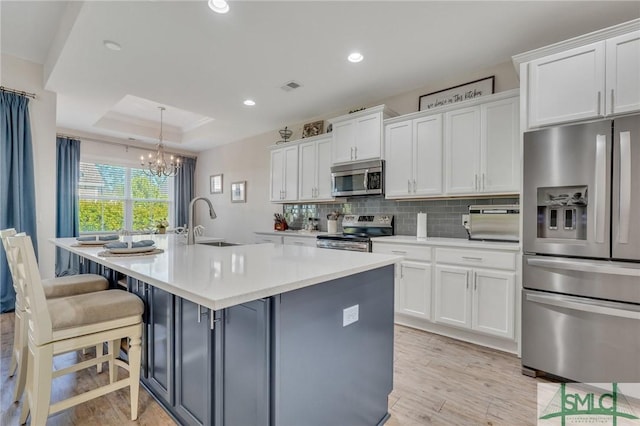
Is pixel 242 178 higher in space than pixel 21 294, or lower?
higher

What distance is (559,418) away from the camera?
174 cm

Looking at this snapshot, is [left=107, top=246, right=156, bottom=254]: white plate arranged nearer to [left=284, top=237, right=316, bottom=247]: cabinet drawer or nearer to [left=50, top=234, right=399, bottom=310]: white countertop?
[left=50, top=234, right=399, bottom=310]: white countertop

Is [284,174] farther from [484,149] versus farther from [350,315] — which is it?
[350,315]

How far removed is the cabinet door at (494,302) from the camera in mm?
2459

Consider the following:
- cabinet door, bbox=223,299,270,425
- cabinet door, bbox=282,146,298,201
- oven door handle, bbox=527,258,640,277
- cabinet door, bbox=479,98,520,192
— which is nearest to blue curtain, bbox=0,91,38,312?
cabinet door, bbox=282,146,298,201

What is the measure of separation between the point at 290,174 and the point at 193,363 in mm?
3553

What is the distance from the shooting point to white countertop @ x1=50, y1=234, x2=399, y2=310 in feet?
3.23

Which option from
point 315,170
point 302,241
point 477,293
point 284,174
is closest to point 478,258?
point 477,293

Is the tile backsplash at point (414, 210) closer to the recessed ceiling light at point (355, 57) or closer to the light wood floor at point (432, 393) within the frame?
the light wood floor at point (432, 393)

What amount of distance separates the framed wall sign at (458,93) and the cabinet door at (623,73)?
1.10 meters

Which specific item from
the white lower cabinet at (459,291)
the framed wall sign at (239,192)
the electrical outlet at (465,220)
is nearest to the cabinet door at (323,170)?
the white lower cabinet at (459,291)

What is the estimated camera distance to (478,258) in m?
2.63

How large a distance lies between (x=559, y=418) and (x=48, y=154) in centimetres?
544

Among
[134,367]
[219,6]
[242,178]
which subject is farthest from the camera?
[242,178]
